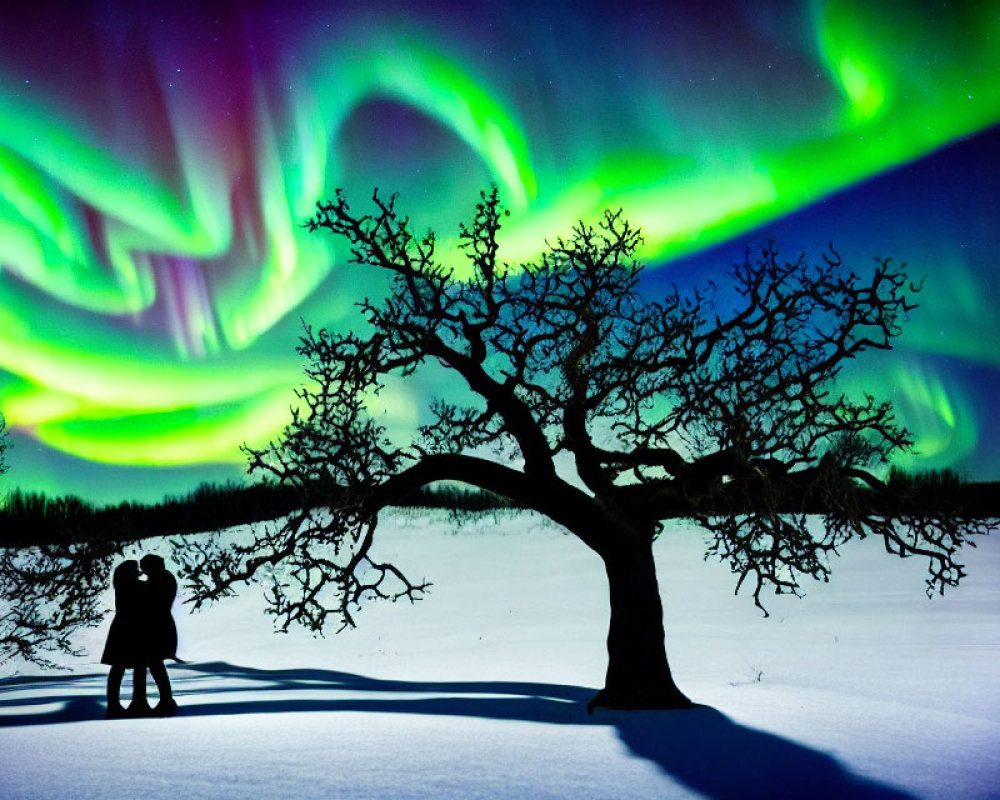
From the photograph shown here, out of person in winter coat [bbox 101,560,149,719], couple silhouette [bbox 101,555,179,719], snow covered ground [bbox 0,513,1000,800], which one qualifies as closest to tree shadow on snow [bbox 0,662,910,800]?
snow covered ground [bbox 0,513,1000,800]

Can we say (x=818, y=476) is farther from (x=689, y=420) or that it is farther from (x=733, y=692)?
(x=733, y=692)

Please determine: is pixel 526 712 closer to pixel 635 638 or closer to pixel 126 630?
pixel 635 638

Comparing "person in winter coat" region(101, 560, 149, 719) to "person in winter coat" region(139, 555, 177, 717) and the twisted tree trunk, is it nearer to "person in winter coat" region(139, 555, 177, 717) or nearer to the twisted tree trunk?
"person in winter coat" region(139, 555, 177, 717)

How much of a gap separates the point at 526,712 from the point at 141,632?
184 inches

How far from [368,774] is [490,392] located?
6.74 meters

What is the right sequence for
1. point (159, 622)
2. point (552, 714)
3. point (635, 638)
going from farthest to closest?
point (635, 638)
point (159, 622)
point (552, 714)

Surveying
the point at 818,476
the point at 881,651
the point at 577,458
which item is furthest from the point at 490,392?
the point at 881,651

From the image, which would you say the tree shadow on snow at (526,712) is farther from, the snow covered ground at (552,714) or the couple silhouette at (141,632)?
the couple silhouette at (141,632)

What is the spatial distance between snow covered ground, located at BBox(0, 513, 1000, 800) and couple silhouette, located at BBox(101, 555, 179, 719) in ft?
1.96

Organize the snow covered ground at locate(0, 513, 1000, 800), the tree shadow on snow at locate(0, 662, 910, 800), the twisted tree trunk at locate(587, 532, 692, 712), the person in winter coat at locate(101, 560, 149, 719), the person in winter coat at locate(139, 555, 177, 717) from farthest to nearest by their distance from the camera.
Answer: the twisted tree trunk at locate(587, 532, 692, 712), the person in winter coat at locate(139, 555, 177, 717), the person in winter coat at locate(101, 560, 149, 719), the tree shadow on snow at locate(0, 662, 910, 800), the snow covered ground at locate(0, 513, 1000, 800)

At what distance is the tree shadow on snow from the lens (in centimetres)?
673

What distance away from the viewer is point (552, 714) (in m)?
10.7

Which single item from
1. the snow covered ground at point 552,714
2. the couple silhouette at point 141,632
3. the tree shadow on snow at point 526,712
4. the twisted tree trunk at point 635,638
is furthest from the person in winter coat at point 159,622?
the twisted tree trunk at point 635,638

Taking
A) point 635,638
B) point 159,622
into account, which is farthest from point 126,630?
point 635,638
